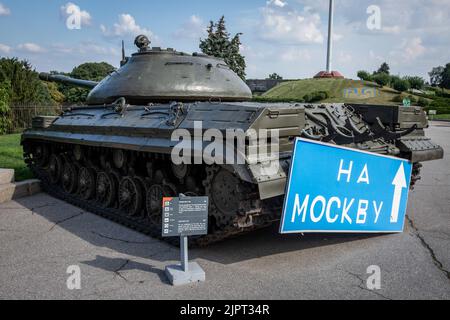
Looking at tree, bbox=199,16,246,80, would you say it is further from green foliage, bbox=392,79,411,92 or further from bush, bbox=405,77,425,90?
bush, bbox=405,77,425,90

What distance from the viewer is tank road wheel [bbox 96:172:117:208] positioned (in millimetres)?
7703

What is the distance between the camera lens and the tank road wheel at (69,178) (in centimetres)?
891

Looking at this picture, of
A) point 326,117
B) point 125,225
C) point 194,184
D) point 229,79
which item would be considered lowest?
point 125,225

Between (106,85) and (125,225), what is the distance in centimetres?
260

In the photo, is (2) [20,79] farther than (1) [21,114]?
Yes

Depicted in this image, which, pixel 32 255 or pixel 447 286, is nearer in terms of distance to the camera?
pixel 447 286

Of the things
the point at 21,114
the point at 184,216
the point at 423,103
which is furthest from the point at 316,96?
the point at 184,216

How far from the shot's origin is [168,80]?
7.37 metres

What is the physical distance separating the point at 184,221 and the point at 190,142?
45.4 inches

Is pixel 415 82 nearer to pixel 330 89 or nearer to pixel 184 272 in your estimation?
pixel 330 89
